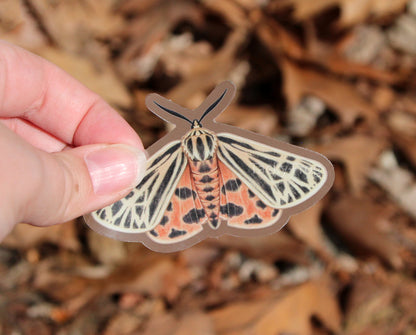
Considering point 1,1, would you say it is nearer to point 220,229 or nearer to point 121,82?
point 121,82

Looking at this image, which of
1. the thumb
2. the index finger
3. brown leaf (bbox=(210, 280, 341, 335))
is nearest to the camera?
the thumb

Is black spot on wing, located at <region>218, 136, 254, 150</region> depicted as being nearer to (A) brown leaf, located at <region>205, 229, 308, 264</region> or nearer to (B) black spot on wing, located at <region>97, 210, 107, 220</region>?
(B) black spot on wing, located at <region>97, 210, 107, 220</region>

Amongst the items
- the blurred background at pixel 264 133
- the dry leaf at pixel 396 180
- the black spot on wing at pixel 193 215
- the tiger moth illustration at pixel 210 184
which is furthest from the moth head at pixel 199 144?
the dry leaf at pixel 396 180

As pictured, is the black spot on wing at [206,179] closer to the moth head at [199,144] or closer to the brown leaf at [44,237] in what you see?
the moth head at [199,144]

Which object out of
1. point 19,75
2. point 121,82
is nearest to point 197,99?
point 121,82

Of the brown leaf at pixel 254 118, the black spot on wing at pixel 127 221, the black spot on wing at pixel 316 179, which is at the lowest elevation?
the brown leaf at pixel 254 118

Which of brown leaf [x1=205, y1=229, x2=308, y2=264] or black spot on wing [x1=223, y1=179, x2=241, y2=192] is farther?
brown leaf [x1=205, y1=229, x2=308, y2=264]

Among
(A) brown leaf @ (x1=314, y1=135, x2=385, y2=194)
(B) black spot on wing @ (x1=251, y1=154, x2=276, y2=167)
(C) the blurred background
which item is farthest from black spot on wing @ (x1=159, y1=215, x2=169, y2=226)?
(A) brown leaf @ (x1=314, y1=135, x2=385, y2=194)
